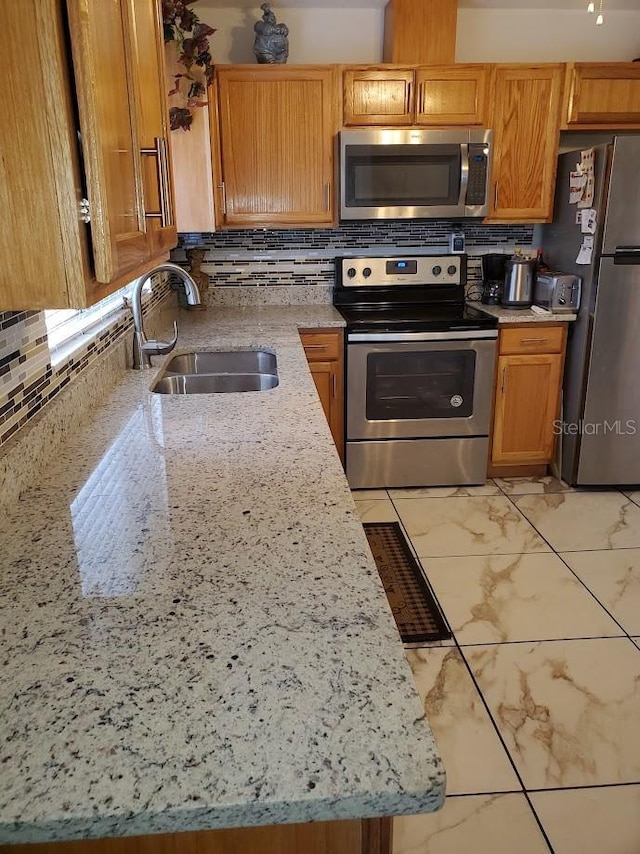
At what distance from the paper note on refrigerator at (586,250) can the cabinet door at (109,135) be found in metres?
2.35

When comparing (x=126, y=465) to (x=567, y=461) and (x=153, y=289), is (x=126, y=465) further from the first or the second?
(x=567, y=461)

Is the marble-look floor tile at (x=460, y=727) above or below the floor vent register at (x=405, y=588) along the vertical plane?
below

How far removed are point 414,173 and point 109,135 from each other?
7.62ft

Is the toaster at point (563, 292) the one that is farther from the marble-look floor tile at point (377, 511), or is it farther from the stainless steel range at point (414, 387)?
the marble-look floor tile at point (377, 511)

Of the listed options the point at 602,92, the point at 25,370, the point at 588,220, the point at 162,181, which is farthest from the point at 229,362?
the point at 602,92

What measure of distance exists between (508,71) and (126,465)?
2741 millimetres

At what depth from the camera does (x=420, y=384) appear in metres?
3.18

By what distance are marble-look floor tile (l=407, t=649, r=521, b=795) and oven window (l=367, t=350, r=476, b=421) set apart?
1371 millimetres

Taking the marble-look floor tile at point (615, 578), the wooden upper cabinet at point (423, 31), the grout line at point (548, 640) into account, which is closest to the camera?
the grout line at point (548, 640)

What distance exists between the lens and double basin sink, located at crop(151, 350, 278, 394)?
2.30 metres

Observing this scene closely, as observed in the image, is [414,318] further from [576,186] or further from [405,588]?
[405,588]

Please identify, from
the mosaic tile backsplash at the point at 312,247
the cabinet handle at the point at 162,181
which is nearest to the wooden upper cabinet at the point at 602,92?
the mosaic tile backsplash at the point at 312,247

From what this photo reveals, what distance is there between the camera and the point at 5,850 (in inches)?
29.3

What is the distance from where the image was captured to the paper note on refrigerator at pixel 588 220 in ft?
9.73
